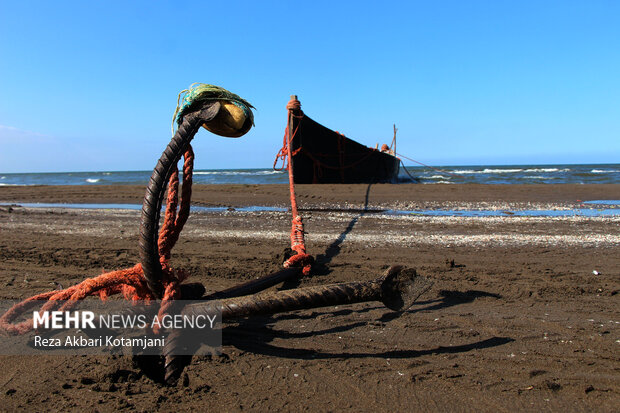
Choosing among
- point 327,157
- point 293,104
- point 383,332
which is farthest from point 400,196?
point 383,332

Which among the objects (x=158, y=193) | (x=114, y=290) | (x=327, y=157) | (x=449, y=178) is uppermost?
(x=327, y=157)

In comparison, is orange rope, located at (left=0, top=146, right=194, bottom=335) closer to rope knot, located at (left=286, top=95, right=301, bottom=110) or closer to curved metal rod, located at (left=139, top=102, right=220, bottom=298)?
curved metal rod, located at (left=139, top=102, right=220, bottom=298)

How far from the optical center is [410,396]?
1.83 meters

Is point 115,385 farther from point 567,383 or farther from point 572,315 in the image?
point 572,315

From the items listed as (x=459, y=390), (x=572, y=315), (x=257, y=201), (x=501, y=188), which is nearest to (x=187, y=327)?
(x=459, y=390)

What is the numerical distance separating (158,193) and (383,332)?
1594mm

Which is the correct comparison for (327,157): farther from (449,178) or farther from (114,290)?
(449,178)

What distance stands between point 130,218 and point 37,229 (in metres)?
1.62

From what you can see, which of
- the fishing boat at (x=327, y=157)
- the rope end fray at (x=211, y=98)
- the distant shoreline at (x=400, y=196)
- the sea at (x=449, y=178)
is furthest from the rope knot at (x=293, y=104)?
the rope end fray at (x=211, y=98)

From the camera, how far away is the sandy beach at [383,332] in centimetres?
182

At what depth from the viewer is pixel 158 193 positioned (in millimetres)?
Result: 1856

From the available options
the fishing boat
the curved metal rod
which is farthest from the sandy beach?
the fishing boat

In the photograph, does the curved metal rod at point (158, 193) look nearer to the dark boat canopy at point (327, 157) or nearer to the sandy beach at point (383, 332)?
the sandy beach at point (383, 332)

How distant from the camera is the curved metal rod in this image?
1.84 metres
